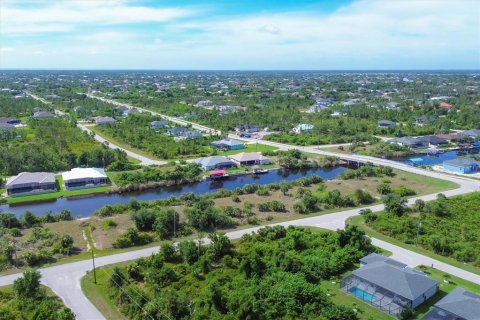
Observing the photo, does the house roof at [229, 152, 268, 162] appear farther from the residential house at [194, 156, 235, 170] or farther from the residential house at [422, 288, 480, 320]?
the residential house at [422, 288, 480, 320]

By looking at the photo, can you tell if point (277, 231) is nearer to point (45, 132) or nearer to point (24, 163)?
point (24, 163)

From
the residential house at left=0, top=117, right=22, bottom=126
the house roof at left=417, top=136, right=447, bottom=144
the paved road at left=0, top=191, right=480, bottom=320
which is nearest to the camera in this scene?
the paved road at left=0, top=191, right=480, bottom=320

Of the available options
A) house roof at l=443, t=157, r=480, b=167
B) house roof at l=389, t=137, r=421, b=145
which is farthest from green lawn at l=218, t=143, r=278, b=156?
house roof at l=443, t=157, r=480, b=167

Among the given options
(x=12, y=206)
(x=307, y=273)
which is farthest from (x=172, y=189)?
(x=307, y=273)

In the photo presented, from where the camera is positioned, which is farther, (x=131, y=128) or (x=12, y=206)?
(x=131, y=128)

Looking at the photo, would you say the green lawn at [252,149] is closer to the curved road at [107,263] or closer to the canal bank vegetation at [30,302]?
the curved road at [107,263]

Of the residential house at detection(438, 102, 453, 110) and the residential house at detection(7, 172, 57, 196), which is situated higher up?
the residential house at detection(438, 102, 453, 110)

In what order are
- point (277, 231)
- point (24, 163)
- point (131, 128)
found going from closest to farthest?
point (277, 231)
point (24, 163)
point (131, 128)
